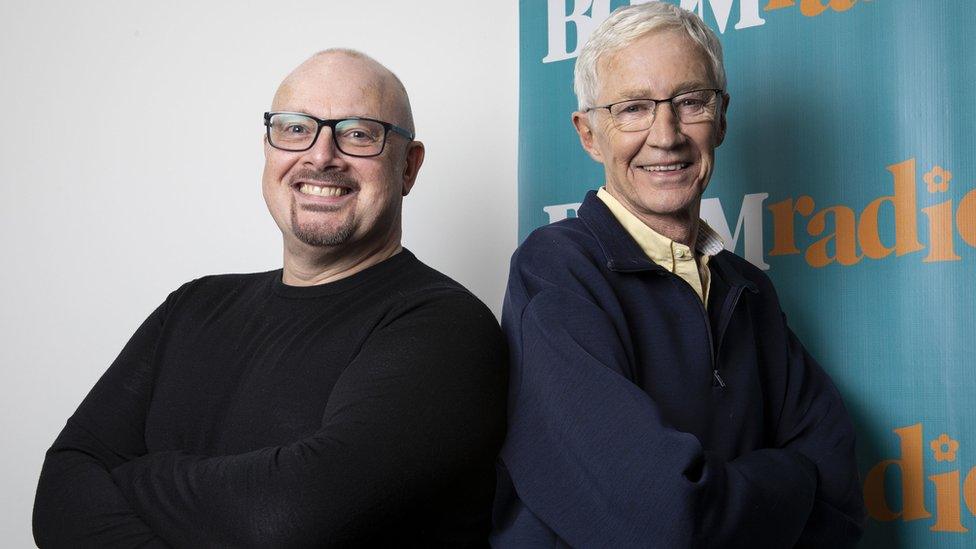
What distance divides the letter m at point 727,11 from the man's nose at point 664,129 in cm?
64

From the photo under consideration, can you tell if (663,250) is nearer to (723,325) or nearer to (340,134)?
(723,325)

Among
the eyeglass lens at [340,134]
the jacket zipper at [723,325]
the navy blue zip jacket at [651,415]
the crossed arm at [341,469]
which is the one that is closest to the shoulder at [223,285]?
the eyeglass lens at [340,134]

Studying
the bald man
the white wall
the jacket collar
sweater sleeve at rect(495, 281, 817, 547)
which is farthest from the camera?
the white wall

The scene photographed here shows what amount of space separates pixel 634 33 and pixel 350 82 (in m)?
0.47

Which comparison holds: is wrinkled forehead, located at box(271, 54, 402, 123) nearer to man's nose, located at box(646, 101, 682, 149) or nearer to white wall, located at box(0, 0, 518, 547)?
man's nose, located at box(646, 101, 682, 149)

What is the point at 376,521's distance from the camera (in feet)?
3.92

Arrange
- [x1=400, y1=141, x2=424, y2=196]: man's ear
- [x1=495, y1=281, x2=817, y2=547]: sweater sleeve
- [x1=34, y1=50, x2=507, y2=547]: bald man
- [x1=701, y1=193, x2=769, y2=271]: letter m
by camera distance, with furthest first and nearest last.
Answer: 1. [x1=701, y1=193, x2=769, y2=271]: letter m
2. [x1=400, y1=141, x2=424, y2=196]: man's ear
3. [x1=34, y1=50, x2=507, y2=547]: bald man
4. [x1=495, y1=281, x2=817, y2=547]: sweater sleeve

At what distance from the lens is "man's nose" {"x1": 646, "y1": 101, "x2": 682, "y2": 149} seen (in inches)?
53.3

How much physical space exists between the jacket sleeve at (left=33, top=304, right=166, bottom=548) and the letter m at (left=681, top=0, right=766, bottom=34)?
1.20 meters

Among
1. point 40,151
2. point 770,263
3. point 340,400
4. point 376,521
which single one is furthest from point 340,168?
point 40,151

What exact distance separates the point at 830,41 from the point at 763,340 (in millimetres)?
684

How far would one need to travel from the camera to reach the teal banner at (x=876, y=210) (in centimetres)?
170

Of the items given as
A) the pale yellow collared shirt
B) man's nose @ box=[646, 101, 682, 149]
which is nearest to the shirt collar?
the pale yellow collared shirt

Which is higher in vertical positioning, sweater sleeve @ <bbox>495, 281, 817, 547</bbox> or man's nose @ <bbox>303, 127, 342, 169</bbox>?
man's nose @ <bbox>303, 127, 342, 169</bbox>
